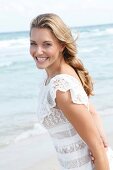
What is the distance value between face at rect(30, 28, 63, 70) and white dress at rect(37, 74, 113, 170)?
111 millimetres

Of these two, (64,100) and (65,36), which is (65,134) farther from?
(65,36)

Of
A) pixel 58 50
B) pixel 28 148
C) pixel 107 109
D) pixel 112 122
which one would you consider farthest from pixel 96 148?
pixel 107 109

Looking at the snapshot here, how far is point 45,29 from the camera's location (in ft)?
8.09

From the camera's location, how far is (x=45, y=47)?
252 centimetres

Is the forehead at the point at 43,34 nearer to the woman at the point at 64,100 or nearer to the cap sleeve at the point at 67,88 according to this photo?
the woman at the point at 64,100

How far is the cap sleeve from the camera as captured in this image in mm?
2383

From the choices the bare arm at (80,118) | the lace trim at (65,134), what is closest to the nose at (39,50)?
the bare arm at (80,118)

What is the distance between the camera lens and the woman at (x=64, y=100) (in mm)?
2379

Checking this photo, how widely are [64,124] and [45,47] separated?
42 centimetres

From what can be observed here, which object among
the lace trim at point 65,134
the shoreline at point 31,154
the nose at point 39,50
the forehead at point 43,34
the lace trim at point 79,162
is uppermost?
the forehead at point 43,34

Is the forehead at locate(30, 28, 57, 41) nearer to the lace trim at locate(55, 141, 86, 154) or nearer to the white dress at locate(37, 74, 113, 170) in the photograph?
the white dress at locate(37, 74, 113, 170)

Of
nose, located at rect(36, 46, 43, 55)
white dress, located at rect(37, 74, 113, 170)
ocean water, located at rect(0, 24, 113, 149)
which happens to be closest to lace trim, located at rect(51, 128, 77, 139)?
white dress, located at rect(37, 74, 113, 170)

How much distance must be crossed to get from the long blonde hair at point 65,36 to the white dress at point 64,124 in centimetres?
18

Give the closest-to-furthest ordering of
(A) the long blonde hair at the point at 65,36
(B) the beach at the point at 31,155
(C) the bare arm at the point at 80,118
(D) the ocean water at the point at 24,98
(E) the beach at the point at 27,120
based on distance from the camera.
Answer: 1. (C) the bare arm at the point at 80,118
2. (A) the long blonde hair at the point at 65,36
3. (B) the beach at the point at 31,155
4. (E) the beach at the point at 27,120
5. (D) the ocean water at the point at 24,98
